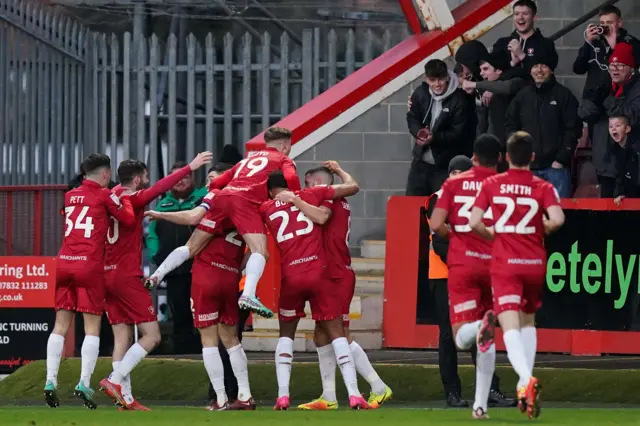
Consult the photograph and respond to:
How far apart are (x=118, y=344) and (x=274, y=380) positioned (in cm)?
187

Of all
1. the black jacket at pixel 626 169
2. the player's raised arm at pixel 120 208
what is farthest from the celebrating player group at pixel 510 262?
the black jacket at pixel 626 169

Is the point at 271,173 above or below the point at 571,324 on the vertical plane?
above

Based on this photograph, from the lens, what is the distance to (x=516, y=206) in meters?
12.4

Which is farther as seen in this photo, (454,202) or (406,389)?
(406,389)

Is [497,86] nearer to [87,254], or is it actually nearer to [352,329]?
[352,329]

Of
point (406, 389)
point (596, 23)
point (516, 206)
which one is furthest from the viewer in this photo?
point (596, 23)

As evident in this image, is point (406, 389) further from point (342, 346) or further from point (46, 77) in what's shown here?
point (46, 77)

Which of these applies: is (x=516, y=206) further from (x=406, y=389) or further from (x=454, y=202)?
(x=406, y=389)

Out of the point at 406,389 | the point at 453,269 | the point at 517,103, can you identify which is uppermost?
the point at 517,103

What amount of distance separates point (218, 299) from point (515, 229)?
3.15 meters

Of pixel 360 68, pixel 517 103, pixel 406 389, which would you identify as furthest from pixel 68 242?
pixel 360 68

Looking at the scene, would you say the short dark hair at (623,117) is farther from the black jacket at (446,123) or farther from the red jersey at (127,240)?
the red jersey at (127,240)

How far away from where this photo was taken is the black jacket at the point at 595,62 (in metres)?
18.0

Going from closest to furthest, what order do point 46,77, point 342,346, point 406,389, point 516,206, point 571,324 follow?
point 516,206 → point 342,346 → point 406,389 → point 571,324 → point 46,77
